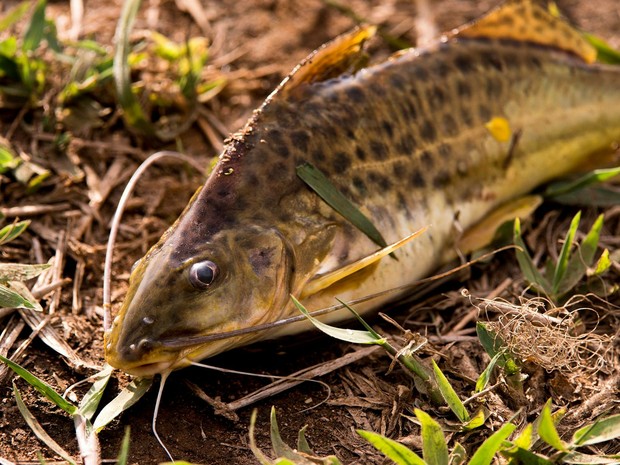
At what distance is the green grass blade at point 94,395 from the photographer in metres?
2.97

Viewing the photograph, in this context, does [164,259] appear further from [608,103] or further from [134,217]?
[608,103]

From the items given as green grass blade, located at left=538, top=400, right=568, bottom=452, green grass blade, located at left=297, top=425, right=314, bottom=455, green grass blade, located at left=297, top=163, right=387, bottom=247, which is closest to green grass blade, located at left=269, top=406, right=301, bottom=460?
green grass blade, located at left=297, top=425, right=314, bottom=455

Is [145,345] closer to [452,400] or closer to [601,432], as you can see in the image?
[452,400]

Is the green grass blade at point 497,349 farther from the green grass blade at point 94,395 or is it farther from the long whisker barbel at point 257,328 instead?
the green grass blade at point 94,395

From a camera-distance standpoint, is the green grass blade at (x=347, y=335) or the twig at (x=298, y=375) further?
the twig at (x=298, y=375)

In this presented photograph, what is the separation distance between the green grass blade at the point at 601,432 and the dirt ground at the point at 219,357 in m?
0.20

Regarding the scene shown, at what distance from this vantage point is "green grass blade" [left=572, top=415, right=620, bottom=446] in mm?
2799

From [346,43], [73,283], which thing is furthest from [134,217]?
[346,43]

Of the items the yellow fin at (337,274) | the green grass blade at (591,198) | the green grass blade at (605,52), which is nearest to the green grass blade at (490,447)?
the yellow fin at (337,274)

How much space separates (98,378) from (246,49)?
2.65 meters

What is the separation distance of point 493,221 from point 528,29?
1.01 m

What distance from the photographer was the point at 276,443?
2.81 metres

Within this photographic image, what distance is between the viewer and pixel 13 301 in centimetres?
318

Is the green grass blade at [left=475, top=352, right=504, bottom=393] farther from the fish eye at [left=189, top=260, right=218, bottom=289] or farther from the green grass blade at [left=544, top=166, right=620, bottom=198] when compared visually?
the green grass blade at [left=544, top=166, right=620, bottom=198]
